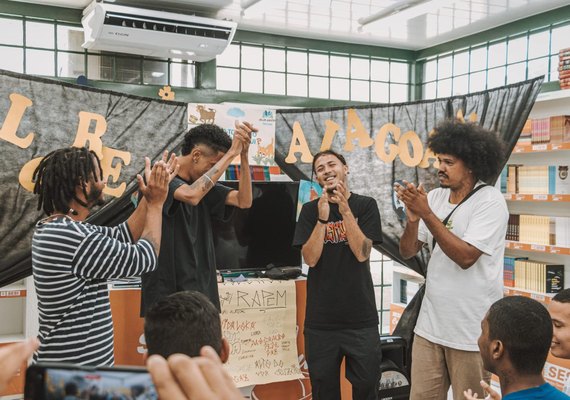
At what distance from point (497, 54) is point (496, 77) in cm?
23

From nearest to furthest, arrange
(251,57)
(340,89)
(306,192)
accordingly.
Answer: (306,192), (251,57), (340,89)

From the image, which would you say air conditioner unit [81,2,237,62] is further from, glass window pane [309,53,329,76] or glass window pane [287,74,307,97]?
glass window pane [309,53,329,76]

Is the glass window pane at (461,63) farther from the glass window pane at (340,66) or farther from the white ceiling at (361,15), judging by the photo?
the glass window pane at (340,66)

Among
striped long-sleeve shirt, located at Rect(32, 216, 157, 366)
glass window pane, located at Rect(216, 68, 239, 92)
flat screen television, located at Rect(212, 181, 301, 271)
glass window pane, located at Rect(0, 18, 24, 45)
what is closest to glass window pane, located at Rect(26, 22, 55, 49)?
glass window pane, located at Rect(0, 18, 24, 45)

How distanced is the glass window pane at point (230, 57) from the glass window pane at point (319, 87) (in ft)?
2.95

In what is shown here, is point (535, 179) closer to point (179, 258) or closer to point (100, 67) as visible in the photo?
point (179, 258)

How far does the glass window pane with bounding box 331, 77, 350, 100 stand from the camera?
21.7ft

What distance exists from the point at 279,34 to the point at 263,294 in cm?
366

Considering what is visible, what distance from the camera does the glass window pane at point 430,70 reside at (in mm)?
6879

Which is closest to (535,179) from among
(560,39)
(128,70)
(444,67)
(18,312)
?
(560,39)

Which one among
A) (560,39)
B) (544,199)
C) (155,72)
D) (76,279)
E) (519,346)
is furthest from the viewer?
(155,72)

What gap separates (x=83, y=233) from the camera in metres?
1.78

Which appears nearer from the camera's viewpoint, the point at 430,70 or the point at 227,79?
the point at 227,79

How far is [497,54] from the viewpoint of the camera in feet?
19.9
